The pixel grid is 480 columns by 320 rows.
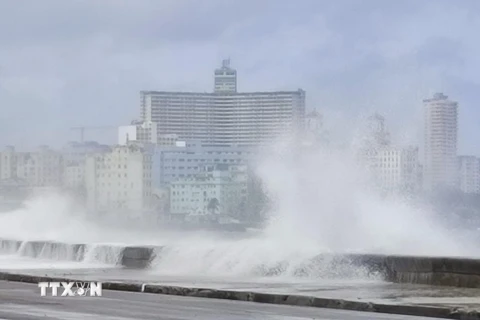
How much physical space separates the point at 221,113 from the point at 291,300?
92.7 m

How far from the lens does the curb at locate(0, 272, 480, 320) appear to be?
1462cm

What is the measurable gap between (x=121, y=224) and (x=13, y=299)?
71.1 meters

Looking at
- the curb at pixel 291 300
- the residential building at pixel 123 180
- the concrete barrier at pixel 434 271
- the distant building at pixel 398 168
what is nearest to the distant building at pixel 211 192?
the residential building at pixel 123 180

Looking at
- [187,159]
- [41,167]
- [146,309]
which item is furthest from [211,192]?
[146,309]

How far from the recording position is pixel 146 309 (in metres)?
14.9

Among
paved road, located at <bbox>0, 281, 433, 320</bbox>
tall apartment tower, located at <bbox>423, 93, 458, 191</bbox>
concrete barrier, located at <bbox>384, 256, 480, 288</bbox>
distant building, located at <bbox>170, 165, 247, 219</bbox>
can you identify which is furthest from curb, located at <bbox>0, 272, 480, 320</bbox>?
distant building, located at <bbox>170, 165, 247, 219</bbox>

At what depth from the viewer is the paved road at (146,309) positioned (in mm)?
13828

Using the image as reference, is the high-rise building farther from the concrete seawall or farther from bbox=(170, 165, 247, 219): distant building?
the concrete seawall

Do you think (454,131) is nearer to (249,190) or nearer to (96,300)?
(249,190)

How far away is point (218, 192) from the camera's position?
355ft

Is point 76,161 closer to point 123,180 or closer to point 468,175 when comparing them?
point 123,180

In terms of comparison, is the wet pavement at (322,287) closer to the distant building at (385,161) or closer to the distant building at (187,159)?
the distant building at (385,161)

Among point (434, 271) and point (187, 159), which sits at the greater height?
point (187, 159)

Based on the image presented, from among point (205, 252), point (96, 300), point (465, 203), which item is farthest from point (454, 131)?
point (96, 300)
